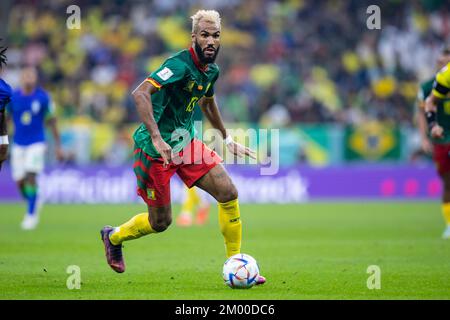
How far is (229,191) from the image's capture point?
8.56m

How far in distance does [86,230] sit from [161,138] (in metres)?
7.97

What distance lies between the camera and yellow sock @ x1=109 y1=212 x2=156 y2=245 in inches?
347

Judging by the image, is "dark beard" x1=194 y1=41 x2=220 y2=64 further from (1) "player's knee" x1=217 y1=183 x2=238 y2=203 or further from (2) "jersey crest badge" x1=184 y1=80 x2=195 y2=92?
(1) "player's knee" x1=217 y1=183 x2=238 y2=203

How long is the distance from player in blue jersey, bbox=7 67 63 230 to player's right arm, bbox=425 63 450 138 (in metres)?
7.63

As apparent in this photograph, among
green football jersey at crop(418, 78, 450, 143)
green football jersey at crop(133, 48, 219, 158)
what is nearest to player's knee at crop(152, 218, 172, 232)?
green football jersey at crop(133, 48, 219, 158)

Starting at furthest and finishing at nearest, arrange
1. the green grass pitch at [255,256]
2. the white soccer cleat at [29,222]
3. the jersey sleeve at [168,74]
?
the white soccer cleat at [29,222] → the jersey sleeve at [168,74] → the green grass pitch at [255,256]

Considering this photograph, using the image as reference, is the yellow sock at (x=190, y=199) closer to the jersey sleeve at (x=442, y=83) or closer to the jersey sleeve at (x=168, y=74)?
the jersey sleeve at (x=442, y=83)

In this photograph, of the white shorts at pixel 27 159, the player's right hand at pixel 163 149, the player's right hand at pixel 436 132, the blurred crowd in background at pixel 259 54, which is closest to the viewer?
the player's right hand at pixel 163 149

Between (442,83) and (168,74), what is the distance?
4370 mm

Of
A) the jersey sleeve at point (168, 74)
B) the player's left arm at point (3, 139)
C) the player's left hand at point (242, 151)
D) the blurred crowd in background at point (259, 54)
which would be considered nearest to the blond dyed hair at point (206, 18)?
the jersey sleeve at point (168, 74)

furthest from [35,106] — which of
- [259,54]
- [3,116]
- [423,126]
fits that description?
[259,54]

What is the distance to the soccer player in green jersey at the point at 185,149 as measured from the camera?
842 cm

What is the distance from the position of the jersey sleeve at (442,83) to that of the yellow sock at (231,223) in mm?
3826

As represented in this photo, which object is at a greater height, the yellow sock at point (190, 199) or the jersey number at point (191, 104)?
the jersey number at point (191, 104)
